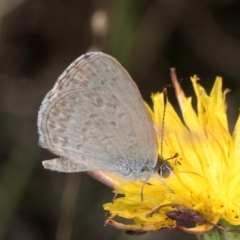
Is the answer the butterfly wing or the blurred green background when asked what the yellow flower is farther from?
the blurred green background

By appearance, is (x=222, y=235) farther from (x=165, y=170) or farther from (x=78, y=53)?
(x=78, y=53)

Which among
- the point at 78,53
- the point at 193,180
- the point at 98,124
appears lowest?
the point at 193,180

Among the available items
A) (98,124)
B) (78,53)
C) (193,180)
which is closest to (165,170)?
(193,180)

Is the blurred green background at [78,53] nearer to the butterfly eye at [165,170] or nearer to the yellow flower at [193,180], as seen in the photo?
the yellow flower at [193,180]

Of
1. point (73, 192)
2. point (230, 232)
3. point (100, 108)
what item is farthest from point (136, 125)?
point (73, 192)

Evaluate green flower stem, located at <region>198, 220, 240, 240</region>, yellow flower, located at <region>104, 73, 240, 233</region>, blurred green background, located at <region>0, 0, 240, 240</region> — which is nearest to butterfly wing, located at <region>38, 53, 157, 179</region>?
yellow flower, located at <region>104, 73, 240, 233</region>

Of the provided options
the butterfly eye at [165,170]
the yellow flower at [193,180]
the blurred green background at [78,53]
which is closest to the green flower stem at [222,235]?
the yellow flower at [193,180]

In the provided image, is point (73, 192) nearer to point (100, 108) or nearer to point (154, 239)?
point (154, 239)
